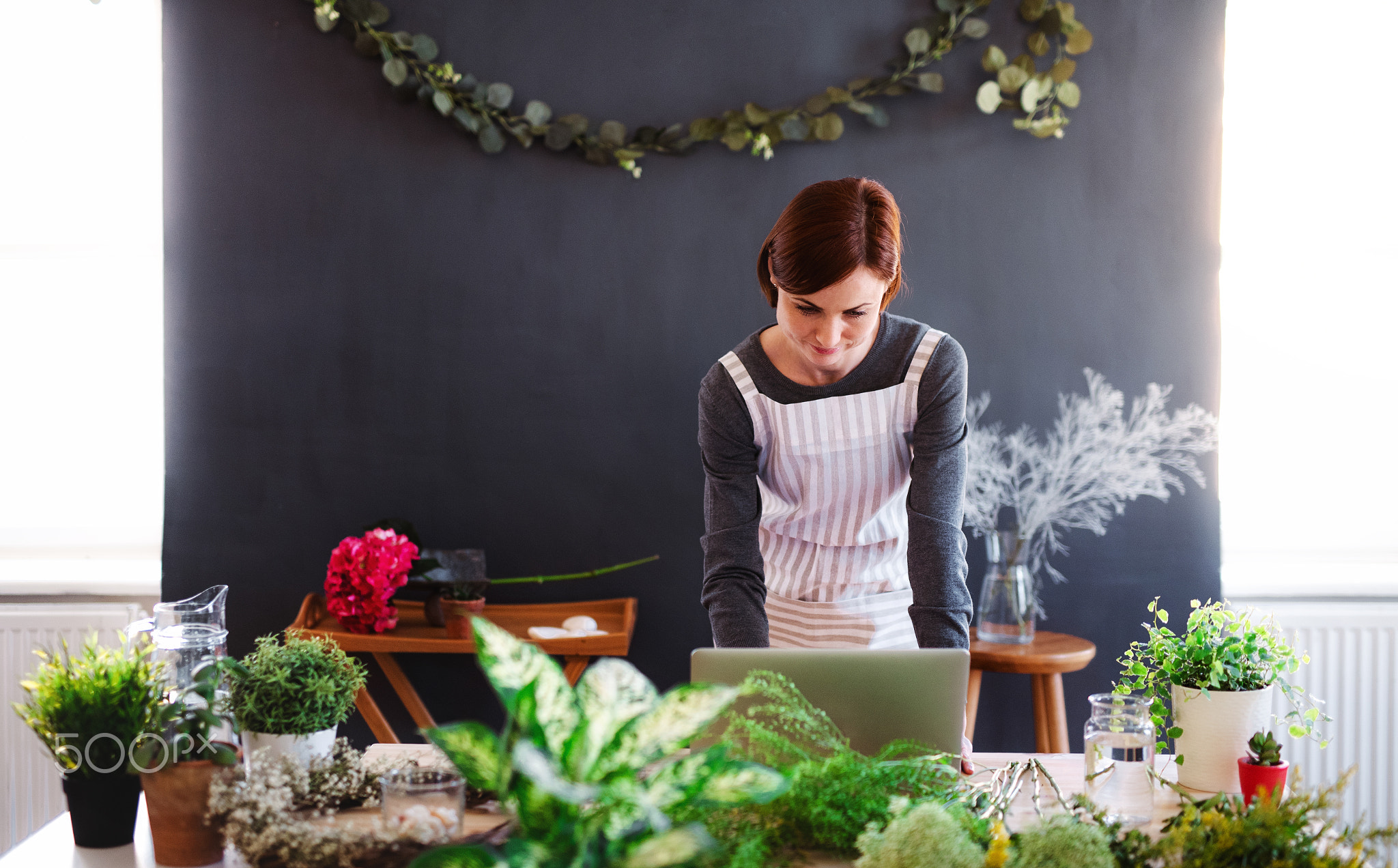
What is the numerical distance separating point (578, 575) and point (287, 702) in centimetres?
145

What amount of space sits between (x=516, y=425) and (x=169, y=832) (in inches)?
65.9

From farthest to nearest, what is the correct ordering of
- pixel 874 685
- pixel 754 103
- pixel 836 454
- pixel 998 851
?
pixel 754 103 → pixel 836 454 → pixel 874 685 → pixel 998 851

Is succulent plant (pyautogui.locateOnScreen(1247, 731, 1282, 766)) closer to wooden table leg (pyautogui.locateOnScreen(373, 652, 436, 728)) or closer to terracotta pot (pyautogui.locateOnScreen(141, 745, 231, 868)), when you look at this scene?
terracotta pot (pyautogui.locateOnScreen(141, 745, 231, 868))

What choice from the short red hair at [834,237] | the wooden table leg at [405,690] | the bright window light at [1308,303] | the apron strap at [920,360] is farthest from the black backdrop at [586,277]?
the short red hair at [834,237]

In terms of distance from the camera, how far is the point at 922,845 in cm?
90

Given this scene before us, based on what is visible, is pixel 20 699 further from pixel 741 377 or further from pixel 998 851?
pixel 998 851

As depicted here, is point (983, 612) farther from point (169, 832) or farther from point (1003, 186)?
point (169, 832)

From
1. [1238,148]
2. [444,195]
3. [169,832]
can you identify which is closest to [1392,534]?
[1238,148]

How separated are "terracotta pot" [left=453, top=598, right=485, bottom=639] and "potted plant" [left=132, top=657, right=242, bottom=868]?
3.90 feet

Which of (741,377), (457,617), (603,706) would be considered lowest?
(457,617)

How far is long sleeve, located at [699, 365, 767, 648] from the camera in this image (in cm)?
167

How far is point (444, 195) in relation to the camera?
266cm

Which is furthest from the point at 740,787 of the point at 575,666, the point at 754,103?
the point at 754,103

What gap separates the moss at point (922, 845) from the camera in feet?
2.93
